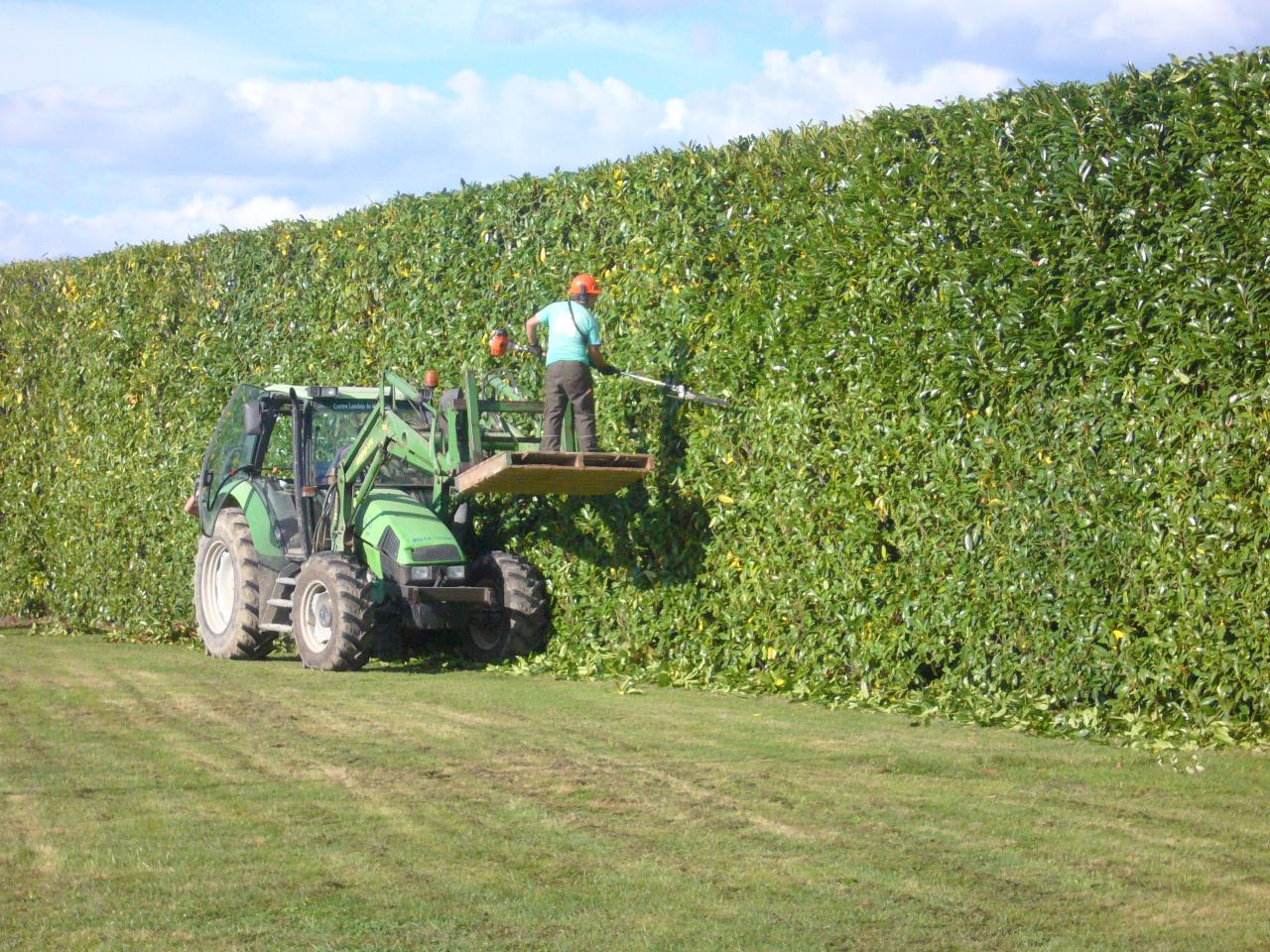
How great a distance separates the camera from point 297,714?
31.5 ft

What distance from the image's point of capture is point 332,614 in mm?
11969

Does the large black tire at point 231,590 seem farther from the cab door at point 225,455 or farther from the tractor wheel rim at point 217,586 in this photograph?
the cab door at point 225,455

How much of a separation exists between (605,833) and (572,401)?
543 centimetres

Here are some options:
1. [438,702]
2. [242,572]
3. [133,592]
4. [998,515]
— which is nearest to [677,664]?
[438,702]

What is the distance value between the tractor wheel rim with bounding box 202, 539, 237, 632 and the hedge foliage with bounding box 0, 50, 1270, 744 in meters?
2.03

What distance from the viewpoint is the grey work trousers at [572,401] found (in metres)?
11.3

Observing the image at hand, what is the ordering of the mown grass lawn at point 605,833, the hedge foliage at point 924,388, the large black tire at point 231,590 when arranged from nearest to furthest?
1. the mown grass lawn at point 605,833
2. the hedge foliage at point 924,388
3. the large black tire at point 231,590

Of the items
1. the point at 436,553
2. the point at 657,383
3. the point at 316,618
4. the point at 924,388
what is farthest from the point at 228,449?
the point at 924,388

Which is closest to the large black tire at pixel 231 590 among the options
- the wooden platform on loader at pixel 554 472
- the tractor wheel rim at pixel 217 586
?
the tractor wheel rim at pixel 217 586

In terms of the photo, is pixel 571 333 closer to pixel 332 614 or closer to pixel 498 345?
pixel 498 345

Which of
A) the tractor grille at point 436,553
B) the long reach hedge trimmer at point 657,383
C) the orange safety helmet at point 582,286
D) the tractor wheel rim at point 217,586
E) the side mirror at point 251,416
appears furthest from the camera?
the tractor wheel rim at point 217,586

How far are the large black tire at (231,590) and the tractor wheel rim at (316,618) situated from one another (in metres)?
1.16

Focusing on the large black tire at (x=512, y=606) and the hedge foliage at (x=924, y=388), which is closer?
the hedge foliage at (x=924, y=388)

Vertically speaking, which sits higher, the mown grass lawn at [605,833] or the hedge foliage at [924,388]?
the hedge foliage at [924,388]
